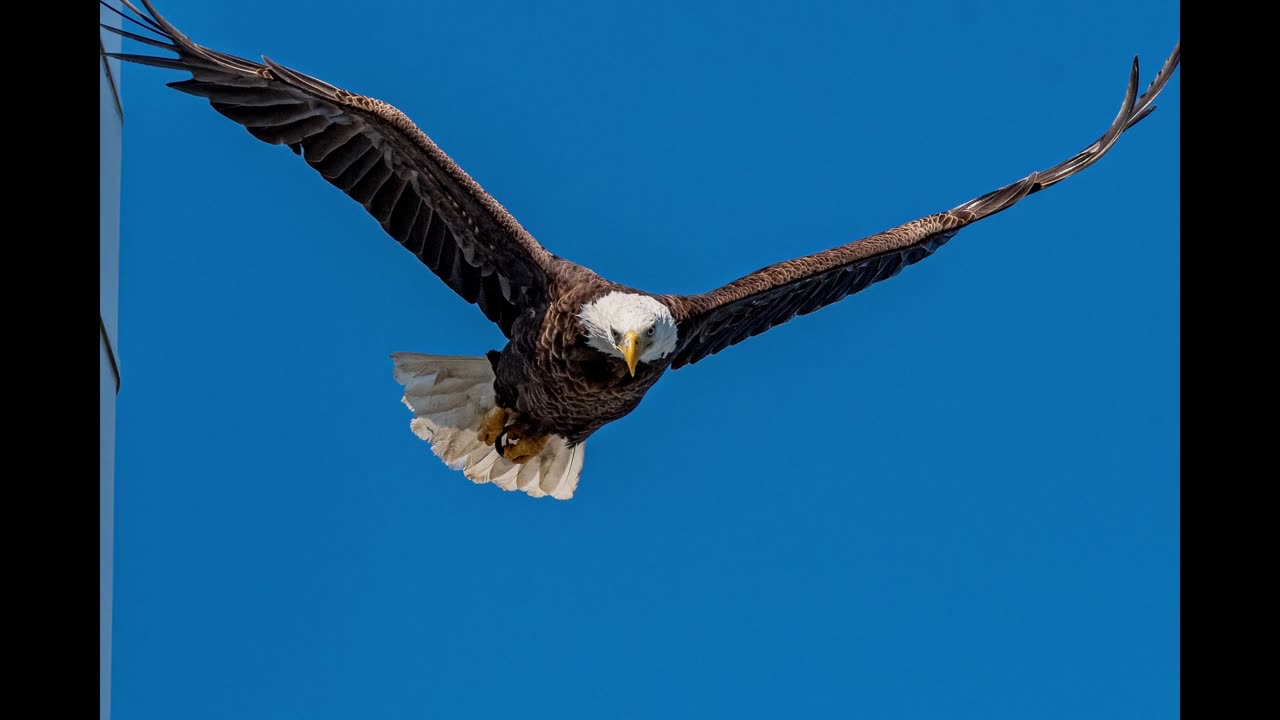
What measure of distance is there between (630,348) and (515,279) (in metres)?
1.12

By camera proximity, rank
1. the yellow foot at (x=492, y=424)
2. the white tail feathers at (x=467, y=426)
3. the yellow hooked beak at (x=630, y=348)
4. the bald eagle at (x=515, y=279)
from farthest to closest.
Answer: the white tail feathers at (x=467, y=426) → the yellow foot at (x=492, y=424) → the bald eagle at (x=515, y=279) → the yellow hooked beak at (x=630, y=348)

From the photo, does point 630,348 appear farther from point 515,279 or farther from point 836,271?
point 836,271

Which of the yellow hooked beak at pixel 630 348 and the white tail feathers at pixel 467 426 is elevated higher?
the white tail feathers at pixel 467 426

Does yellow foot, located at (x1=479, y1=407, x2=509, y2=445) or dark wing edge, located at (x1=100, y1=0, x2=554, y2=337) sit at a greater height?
dark wing edge, located at (x1=100, y1=0, x2=554, y2=337)

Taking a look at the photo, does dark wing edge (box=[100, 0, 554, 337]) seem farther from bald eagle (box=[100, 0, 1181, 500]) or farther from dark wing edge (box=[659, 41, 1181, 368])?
dark wing edge (box=[659, 41, 1181, 368])

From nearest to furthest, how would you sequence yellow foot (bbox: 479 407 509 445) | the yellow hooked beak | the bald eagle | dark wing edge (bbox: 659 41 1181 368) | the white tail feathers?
1. the yellow hooked beak
2. the bald eagle
3. dark wing edge (bbox: 659 41 1181 368)
4. yellow foot (bbox: 479 407 509 445)
5. the white tail feathers

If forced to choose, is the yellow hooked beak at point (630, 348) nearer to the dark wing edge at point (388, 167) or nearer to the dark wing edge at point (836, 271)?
the dark wing edge at point (836, 271)

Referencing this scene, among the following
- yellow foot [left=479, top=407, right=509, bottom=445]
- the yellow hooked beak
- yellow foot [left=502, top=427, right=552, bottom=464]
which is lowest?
the yellow hooked beak

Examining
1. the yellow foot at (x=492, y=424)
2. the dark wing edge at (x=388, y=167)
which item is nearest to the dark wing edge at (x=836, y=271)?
the dark wing edge at (x=388, y=167)

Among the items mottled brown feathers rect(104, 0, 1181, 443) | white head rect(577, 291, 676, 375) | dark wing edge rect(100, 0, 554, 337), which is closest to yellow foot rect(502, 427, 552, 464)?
mottled brown feathers rect(104, 0, 1181, 443)

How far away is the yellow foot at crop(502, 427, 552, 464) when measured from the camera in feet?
27.7

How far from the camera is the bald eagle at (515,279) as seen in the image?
22.3 ft

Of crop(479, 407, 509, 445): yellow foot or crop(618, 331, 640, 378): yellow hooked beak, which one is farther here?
crop(479, 407, 509, 445): yellow foot

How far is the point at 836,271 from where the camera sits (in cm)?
779
